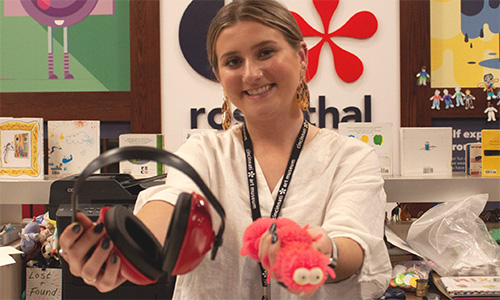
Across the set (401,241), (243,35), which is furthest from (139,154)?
(401,241)

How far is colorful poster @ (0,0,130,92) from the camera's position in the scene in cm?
320

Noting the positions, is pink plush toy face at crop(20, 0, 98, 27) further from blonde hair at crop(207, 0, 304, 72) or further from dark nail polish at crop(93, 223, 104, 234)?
dark nail polish at crop(93, 223, 104, 234)

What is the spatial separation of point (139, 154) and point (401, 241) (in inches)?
63.1

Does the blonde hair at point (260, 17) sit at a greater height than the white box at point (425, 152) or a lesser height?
greater

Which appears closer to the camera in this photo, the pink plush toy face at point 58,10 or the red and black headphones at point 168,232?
the red and black headphones at point 168,232

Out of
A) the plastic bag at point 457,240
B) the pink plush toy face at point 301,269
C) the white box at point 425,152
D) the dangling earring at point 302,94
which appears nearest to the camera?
the pink plush toy face at point 301,269

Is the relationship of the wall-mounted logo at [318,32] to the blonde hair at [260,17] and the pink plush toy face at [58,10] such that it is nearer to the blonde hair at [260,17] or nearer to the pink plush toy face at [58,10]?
the pink plush toy face at [58,10]

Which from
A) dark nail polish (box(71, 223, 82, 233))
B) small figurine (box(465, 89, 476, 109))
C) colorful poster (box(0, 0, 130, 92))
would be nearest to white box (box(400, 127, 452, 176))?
small figurine (box(465, 89, 476, 109))

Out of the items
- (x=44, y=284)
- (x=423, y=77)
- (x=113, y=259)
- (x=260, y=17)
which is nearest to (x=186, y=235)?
(x=113, y=259)

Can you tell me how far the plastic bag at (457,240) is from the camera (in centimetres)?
180

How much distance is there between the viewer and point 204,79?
315 cm

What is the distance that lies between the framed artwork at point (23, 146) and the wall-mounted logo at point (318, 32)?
134 centimetres

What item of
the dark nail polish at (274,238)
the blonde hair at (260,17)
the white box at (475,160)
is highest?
the blonde hair at (260,17)

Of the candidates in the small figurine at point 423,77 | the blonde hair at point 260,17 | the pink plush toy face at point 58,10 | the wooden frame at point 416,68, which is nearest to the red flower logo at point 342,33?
the wooden frame at point 416,68
